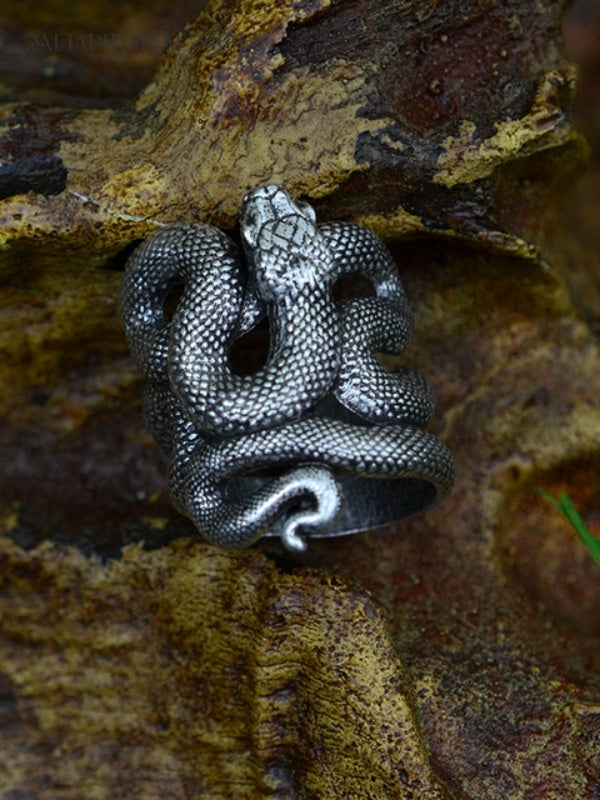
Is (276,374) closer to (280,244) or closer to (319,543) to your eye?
(280,244)

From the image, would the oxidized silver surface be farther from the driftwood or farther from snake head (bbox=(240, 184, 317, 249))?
the driftwood

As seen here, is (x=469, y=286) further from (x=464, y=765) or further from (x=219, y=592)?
(x=464, y=765)

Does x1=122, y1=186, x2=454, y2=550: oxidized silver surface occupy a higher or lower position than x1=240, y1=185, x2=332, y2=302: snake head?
lower

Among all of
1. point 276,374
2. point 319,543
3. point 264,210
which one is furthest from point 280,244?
point 319,543

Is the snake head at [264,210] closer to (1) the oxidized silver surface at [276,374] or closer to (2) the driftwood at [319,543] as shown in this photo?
(1) the oxidized silver surface at [276,374]

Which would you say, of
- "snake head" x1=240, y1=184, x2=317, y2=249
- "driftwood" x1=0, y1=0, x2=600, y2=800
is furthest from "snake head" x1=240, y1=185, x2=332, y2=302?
"driftwood" x1=0, y1=0, x2=600, y2=800

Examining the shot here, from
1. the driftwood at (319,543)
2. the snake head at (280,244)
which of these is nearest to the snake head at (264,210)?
the snake head at (280,244)

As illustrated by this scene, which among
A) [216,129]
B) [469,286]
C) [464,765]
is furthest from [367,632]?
[216,129]

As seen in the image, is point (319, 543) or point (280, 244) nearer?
point (280, 244)
